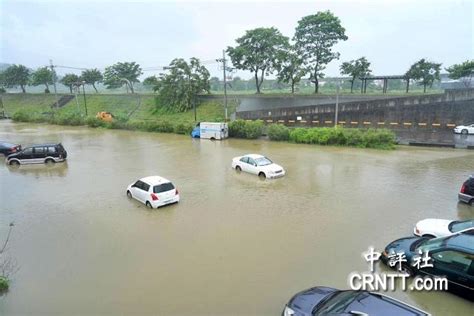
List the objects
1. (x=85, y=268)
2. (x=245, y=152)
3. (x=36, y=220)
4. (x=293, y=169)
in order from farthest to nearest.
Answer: (x=245, y=152), (x=293, y=169), (x=36, y=220), (x=85, y=268)

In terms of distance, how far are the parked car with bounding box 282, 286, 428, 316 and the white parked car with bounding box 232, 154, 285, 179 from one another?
35.0 feet

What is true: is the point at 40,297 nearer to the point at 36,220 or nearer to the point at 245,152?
the point at 36,220

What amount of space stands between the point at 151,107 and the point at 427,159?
124 feet

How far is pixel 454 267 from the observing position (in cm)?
693

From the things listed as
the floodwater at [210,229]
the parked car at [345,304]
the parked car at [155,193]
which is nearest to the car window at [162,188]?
the parked car at [155,193]

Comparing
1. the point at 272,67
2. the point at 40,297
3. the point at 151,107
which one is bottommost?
the point at 40,297

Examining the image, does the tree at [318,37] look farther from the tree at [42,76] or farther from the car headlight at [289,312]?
the tree at [42,76]

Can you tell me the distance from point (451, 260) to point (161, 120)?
33.2 meters

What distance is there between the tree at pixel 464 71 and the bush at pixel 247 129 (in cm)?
2770

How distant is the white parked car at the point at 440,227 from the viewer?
883cm

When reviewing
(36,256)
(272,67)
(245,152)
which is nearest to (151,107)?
(272,67)

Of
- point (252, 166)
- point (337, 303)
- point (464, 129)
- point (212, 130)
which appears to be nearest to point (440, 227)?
point (337, 303)

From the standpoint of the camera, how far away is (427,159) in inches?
813

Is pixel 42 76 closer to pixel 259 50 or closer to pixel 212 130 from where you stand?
pixel 259 50
